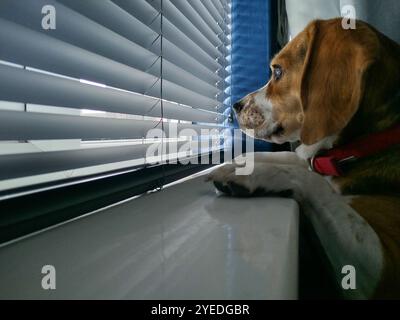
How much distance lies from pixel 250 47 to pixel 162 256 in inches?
61.6

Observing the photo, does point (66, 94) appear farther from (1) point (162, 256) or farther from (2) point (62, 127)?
(1) point (162, 256)

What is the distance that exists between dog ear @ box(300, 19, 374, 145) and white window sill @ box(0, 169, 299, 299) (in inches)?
12.0

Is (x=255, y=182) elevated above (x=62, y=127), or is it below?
below

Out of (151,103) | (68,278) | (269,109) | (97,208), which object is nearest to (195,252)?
(68,278)

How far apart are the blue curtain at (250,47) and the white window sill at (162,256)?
119 centimetres

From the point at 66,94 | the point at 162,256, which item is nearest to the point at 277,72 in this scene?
the point at 66,94

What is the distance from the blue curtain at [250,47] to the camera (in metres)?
1.78

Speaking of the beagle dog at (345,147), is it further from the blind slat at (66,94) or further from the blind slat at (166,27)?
the blind slat at (166,27)

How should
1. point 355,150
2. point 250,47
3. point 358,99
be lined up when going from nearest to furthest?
point 358,99 → point 355,150 → point 250,47

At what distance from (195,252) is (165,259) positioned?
0.14 ft

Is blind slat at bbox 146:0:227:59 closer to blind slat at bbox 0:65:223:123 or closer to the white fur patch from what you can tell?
blind slat at bbox 0:65:223:123

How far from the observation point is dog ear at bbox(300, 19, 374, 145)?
0.85 meters

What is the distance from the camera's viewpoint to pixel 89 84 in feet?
2.21

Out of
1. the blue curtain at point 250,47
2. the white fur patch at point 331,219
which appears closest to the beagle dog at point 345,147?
the white fur patch at point 331,219
